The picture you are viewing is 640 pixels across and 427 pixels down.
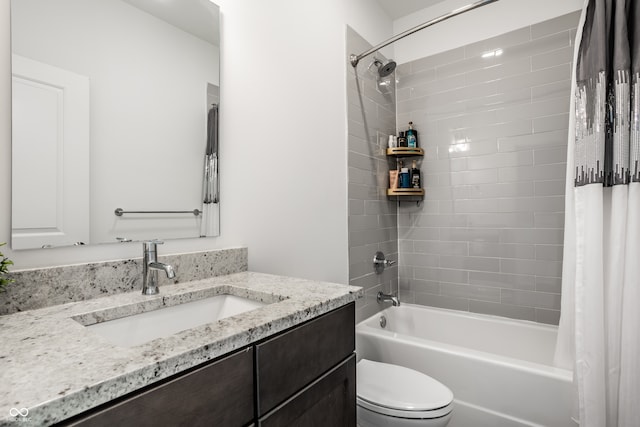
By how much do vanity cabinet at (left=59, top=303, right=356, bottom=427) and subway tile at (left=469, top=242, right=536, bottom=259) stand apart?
62.8 inches

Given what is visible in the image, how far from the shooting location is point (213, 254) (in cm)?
131

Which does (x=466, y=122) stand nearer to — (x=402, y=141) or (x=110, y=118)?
(x=402, y=141)

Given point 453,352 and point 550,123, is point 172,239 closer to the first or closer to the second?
point 453,352

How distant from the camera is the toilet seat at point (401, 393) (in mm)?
1305

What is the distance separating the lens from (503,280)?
2.23m

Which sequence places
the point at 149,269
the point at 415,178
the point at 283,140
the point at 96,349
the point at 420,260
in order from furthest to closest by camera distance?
the point at 420,260 → the point at 415,178 → the point at 283,140 → the point at 149,269 → the point at 96,349

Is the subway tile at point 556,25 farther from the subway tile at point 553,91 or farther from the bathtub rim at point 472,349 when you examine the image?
the bathtub rim at point 472,349

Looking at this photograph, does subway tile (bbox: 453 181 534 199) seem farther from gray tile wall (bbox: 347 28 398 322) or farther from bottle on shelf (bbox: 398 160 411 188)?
gray tile wall (bbox: 347 28 398 322)

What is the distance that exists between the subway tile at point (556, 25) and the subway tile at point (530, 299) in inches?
64.5

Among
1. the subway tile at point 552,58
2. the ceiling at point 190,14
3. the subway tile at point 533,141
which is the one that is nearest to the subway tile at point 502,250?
the subway tile at point 533,141

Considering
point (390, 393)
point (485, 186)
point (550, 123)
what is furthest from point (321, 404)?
point (550, 123)

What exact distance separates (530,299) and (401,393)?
49.3 inches

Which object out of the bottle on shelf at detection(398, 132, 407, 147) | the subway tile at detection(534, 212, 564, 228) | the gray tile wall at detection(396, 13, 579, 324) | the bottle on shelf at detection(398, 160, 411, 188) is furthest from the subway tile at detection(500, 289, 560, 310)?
the bottle on shelf at detection(398, 132, 407, 147)

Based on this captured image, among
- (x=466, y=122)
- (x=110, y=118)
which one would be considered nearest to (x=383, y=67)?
(x=466, y=122)
